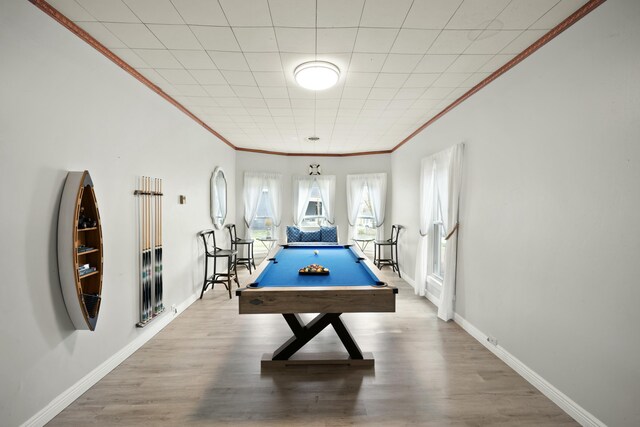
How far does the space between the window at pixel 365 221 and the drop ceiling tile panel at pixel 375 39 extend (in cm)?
492

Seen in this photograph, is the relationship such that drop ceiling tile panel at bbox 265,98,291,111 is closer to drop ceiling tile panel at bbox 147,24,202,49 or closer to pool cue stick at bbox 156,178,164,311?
drop ceiling tile panel at bbox 147,24,202,49

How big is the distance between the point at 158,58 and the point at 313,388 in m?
3.09

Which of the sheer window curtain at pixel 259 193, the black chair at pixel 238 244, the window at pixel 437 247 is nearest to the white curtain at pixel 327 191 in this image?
the sheer window curtain at pixel 259 193

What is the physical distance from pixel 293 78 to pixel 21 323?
2.81m

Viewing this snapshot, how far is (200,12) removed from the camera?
1.99 metres

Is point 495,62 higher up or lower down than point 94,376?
higher up

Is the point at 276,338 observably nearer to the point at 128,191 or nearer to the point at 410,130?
the point at 128,191

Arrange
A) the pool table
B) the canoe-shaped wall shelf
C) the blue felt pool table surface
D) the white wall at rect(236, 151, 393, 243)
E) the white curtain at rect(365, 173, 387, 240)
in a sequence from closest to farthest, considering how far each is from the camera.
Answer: the canoe-shaped wall shelf → the pool table → the blue felt pool table surface → the white curtain at rect(365, 173, 387, 240) → the white wall at rect(236, 151, 393, 243)

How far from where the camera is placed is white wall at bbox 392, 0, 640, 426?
Result: 1.72 m

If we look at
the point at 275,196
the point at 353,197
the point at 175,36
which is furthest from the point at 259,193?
the point at 175,36

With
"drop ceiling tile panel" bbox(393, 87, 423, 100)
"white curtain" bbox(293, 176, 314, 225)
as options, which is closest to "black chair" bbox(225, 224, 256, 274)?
"white curtain" bbox(293, 176, 314, 225)

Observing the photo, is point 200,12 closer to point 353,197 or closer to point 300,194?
point 300,194

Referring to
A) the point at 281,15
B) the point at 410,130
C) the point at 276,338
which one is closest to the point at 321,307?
the point at 276,338

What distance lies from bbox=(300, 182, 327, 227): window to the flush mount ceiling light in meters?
4.55
